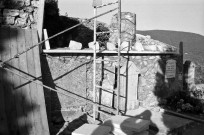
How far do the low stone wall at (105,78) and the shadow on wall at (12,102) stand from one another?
986 mm

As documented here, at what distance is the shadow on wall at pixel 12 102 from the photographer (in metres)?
4.48

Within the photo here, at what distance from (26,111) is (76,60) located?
198 centimetres

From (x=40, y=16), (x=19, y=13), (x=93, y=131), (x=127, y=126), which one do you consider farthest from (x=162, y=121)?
(x=19, y=13)

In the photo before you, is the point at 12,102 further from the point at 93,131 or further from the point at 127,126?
the point at 127,126

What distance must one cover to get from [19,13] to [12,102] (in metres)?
2.23

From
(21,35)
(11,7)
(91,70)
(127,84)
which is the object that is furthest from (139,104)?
(11,7)

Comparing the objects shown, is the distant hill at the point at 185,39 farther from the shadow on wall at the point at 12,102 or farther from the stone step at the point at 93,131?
the stone step at the point at 93,131

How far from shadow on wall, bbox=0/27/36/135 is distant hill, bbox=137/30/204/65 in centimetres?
1461

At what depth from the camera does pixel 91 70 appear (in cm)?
636

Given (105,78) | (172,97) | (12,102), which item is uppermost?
(105,78)

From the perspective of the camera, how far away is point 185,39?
21.9 m

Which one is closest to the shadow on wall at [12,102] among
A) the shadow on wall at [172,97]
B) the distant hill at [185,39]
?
the shadow on wall at [172,97]

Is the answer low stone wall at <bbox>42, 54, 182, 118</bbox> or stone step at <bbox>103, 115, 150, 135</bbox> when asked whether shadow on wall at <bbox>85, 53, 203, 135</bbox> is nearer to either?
low stone wall at <bbox>42, 54, 182, 118</bbox>

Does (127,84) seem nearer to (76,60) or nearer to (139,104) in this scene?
(139,104)
